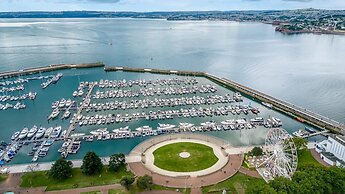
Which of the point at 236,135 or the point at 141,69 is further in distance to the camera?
the point at 141,69

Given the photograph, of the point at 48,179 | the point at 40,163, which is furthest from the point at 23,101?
the point at 48,179

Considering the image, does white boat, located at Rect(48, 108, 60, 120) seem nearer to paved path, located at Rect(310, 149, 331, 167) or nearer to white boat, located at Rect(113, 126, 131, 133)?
white boat, located at Rect(113, 126, 131, 133)

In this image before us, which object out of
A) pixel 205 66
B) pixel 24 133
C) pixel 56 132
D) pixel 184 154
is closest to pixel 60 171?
pixel 56 132

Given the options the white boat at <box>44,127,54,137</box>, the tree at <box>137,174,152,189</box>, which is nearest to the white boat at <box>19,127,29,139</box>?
the white boat at <box>44,127,54,137</box>

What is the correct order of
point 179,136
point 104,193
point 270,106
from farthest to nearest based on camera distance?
point 270,106, point 179,136, point 104,193

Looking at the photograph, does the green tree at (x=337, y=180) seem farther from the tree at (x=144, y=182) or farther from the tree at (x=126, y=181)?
the tree at (x=126, y=181)

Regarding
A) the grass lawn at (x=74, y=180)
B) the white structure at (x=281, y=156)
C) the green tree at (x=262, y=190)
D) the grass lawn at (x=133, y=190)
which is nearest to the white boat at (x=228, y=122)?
the white structure at (x=281, y=156)

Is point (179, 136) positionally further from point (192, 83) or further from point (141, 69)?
point (141, 69)
